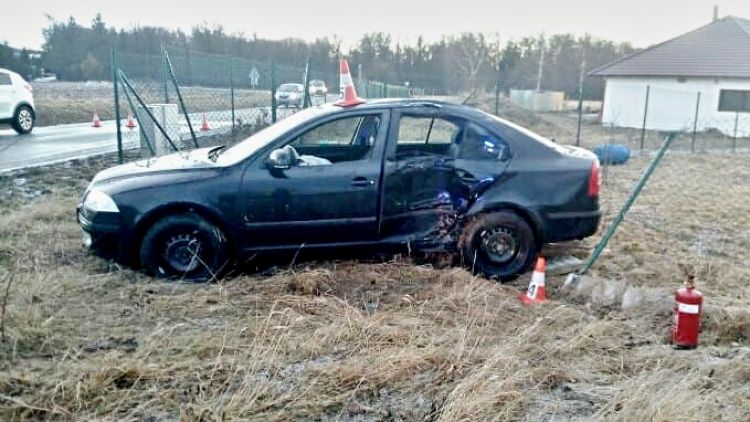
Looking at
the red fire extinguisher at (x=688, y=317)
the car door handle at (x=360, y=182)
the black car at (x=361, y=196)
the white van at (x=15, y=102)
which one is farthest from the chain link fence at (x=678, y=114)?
the white van at (x=15, y=102)

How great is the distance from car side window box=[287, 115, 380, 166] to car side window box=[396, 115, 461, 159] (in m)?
0.26

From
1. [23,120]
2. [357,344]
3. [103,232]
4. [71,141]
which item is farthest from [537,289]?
[23,120]

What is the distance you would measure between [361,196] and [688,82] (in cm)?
2484

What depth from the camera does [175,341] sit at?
313 cm

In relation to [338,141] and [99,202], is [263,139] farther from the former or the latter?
[99,202]

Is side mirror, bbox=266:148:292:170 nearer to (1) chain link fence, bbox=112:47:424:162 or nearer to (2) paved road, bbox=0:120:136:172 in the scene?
(1) chain link fence, bbox=112:47:424:162

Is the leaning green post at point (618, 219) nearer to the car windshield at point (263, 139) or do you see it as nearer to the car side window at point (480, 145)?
the car side window at point (480, 145)

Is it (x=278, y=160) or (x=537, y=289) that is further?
(x=278, y=160)

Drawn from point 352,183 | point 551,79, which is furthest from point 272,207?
point 551,79

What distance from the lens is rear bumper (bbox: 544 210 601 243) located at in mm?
4776

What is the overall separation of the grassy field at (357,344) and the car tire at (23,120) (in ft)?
36.4

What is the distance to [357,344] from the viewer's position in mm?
3201

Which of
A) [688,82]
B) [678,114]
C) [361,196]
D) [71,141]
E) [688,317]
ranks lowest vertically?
[688,317]

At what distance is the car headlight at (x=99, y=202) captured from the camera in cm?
424
